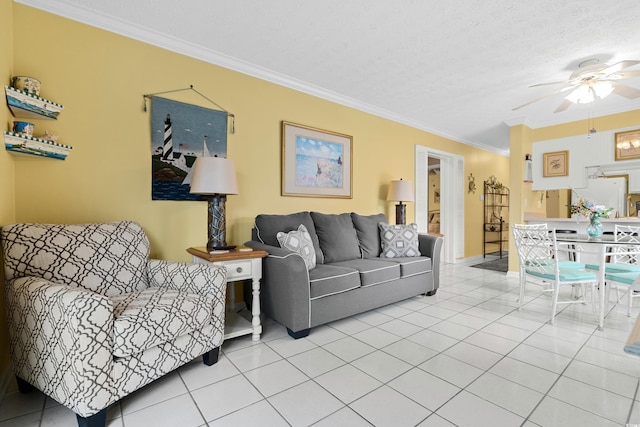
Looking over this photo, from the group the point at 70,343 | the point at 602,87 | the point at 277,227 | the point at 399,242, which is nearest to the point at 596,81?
the point at 602,87

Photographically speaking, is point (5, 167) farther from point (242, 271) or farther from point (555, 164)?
point (555, 164)

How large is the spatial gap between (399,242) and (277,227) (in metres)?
1.45

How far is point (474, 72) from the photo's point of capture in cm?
309

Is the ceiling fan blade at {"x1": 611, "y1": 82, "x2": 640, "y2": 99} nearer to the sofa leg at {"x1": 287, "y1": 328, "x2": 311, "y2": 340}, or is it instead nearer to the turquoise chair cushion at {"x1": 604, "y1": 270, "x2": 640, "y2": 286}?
the turquoise chair cushion at {"x1": 604, "y1": 270, "x2": 640, "y2": 286}

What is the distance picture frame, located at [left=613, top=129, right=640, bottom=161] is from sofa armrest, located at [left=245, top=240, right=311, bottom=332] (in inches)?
187

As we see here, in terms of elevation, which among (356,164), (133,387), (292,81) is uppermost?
(292,81)

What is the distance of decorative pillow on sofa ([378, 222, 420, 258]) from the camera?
3.41 m

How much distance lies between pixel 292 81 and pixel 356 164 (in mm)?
1337

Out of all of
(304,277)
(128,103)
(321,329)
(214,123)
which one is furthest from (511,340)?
(128,103)

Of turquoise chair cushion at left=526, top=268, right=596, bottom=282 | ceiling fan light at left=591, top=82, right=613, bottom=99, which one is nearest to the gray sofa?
turquoise chair cushion at left=526, top=268, right=596, bottom=282

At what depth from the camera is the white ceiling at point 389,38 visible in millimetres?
2123

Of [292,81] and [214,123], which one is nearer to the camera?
[214,123]

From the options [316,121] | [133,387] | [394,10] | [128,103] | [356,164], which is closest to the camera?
[133,387]

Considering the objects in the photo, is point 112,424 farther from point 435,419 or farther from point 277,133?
point 277,133
